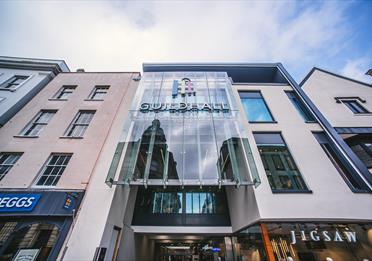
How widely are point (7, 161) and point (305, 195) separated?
47.3 ft

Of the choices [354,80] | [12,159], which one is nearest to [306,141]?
[354,80]

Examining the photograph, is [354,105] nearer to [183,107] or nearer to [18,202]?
[183,107]

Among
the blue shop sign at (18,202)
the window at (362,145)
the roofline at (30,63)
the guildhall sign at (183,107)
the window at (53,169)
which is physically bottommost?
the blue shop sign at (18,202)

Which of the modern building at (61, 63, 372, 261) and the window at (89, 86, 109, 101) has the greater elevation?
the window at (89, 86, 109, 101)

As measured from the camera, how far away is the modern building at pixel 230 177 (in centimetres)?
520

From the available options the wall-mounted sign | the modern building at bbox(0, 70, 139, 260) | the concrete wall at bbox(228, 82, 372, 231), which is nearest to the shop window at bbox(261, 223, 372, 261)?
the wall-mounted sign

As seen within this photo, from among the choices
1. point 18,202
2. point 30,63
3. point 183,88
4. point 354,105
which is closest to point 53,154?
point 18,202

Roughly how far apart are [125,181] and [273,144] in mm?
7398

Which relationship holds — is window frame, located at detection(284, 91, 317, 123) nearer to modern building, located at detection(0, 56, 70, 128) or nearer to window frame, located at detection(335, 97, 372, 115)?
window frame, located at detection(335, 97, 372, 115)

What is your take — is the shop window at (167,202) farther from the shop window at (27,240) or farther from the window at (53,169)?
the window at (53,169)

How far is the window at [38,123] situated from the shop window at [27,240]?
5.13 metres

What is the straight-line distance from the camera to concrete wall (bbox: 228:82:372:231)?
527 cm

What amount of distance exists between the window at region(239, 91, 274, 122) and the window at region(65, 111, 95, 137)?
1037 centimetres

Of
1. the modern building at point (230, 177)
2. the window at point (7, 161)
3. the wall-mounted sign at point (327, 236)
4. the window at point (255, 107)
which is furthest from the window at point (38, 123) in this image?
the wall-mounted sign at point (327, 236)
